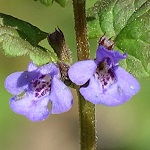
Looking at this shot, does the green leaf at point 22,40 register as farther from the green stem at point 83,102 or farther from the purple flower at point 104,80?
the purple flower at point 104,80

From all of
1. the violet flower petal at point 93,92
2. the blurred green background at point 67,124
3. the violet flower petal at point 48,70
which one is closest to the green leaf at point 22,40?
the violet flower petal at point 48,70

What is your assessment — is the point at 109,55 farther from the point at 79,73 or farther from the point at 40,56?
the point at 40,56

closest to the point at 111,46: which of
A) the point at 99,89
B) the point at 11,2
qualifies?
the point at 99,89

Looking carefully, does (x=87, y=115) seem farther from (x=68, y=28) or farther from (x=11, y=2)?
(x=11, y=2)

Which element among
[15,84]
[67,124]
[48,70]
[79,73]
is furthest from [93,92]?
[67,124]

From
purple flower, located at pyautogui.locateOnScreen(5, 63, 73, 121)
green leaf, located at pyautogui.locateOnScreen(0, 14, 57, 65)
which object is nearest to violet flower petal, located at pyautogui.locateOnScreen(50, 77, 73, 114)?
purple flower, located at pyautogui.locateOnScreen(5, 63, 73, 121)
